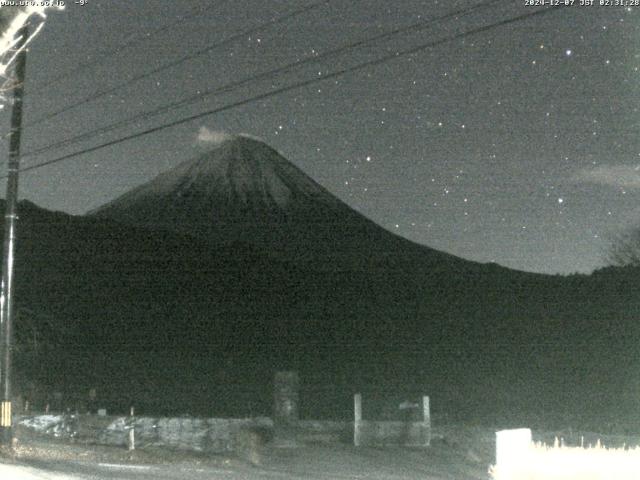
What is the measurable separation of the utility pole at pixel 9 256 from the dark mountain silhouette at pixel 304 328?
8093 millimetres

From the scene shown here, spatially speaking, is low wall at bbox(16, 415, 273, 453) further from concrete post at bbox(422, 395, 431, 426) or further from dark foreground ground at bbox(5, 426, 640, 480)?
concrete post at bbox(422, 395, 431, 426)

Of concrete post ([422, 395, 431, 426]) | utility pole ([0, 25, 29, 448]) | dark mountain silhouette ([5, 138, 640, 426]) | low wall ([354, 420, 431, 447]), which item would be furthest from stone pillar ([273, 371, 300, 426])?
utility pole ([0, 25, 29, 448])

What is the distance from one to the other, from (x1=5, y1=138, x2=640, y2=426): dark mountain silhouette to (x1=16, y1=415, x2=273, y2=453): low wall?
3.47 metres

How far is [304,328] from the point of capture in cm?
4709

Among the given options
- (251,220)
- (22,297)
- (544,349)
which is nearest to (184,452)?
(544,349)

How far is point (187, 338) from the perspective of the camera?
44.3 m

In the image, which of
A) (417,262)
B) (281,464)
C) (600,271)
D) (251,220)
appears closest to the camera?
(281,464)

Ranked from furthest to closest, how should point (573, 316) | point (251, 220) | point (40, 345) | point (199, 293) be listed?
point (251, 220) < point (199, 293) < point (573, 316) < point (40, 345)

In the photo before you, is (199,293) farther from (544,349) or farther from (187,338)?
(544,349)

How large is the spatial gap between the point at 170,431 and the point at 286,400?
8.48 ft

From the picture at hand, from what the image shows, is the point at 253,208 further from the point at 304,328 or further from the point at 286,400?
the point at 286,400

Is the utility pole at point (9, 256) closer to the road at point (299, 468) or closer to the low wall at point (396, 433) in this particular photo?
the road at point (299, 468)

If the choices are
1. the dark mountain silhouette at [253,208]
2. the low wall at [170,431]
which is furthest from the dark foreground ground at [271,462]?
the dark mountain silhouette at [253,208]

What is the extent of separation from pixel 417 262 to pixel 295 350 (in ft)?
97.9
